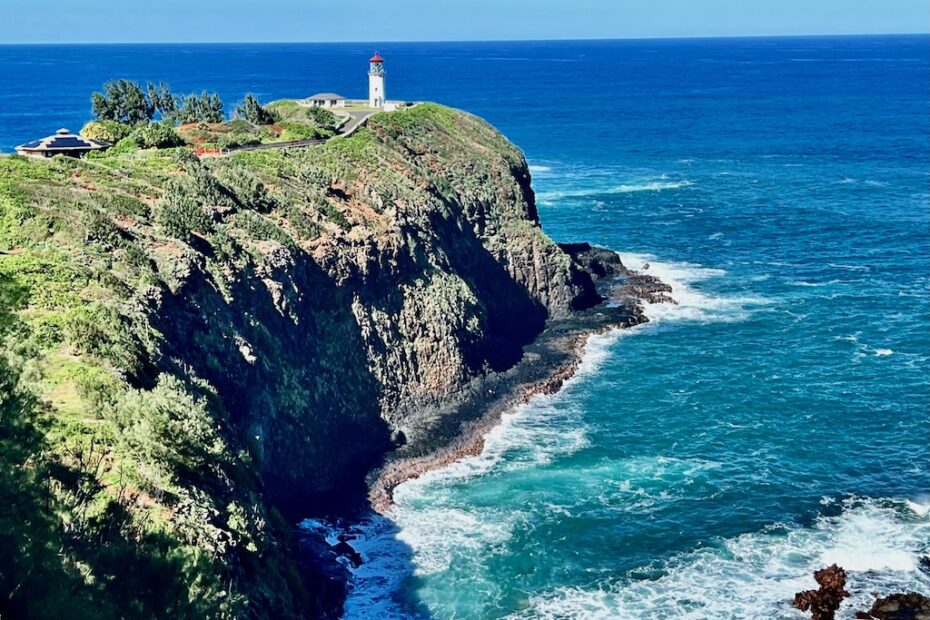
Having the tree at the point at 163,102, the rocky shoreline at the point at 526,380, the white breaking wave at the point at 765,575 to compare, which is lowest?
the white breaking wave at the point at 765,575

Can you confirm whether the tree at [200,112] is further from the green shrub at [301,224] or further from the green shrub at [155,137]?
the green shrub at [301,224]

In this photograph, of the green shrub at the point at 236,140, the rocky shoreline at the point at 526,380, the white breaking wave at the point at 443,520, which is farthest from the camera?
the green shrub at the point at 236,140

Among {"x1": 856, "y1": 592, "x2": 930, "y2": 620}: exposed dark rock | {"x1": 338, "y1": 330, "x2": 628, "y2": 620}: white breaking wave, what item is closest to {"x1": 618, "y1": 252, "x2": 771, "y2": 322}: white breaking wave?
{"x1": 338, "y1": 330, "x2": 628, "y2": 620}: white breaking wave

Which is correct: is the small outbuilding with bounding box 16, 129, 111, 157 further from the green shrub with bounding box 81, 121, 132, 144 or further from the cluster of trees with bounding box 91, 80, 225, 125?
the cluster of trees with bounding box 91, 80, 225, 125

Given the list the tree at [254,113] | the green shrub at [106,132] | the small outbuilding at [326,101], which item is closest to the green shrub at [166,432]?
the green shrub at [106,132]

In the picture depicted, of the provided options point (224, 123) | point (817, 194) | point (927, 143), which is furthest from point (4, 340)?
point (927, 143)

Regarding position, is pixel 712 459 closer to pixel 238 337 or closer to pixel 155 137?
pixel 238 337
